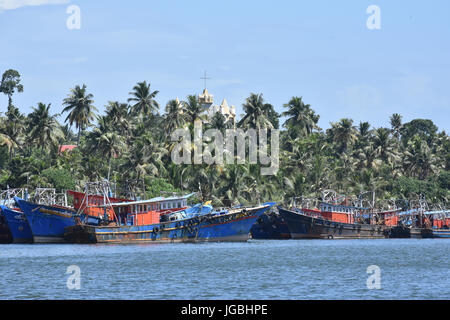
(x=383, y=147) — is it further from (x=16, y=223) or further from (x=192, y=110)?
(x=16, y=223)

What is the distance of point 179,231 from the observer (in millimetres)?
74625

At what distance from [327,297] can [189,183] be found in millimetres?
55318

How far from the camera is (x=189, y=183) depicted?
9175 centimetres

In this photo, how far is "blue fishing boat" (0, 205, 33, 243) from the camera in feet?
256

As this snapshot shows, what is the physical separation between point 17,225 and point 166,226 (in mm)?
16624

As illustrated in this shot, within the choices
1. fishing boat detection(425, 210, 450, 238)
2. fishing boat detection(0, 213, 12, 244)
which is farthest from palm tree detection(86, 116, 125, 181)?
fishing boat detection(425, 210, 450, 238)

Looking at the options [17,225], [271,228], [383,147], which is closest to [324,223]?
[271,228]
